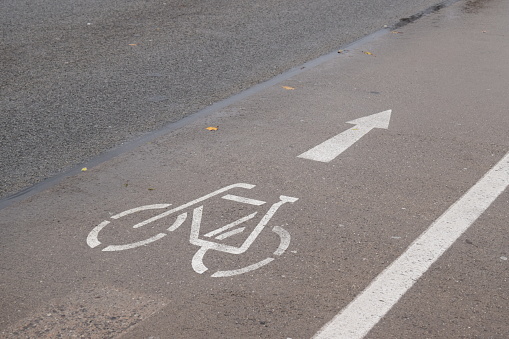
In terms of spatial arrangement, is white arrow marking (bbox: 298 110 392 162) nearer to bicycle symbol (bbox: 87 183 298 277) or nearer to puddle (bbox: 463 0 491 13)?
bicycle symbol (bbox: 87 183 298 277)

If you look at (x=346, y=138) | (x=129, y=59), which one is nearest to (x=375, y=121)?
(x=346, y=138)

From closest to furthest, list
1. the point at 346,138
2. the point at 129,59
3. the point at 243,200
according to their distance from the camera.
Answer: the point at 243,200
the point at 346,138
the point at 129,59

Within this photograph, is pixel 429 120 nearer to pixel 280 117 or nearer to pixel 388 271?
pixel 280 117

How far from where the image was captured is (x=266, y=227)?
4457mm

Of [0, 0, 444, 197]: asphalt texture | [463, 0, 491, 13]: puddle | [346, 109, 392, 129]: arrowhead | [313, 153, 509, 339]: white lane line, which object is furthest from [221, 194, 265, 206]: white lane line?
[463, 0, 491, 13]: puddle

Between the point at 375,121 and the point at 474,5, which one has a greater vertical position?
the point at 375,121

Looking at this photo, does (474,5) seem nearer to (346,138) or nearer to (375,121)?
(375,121)

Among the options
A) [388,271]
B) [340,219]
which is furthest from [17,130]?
[388,271]

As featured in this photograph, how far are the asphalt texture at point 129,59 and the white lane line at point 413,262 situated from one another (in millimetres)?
2836

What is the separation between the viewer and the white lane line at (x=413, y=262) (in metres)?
3.47

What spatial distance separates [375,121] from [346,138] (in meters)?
0.59

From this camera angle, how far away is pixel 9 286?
3.81 m

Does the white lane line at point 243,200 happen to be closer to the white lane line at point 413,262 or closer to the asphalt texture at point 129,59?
the white lane line at point 413,262

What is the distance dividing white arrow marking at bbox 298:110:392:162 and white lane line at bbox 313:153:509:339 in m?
1.22
